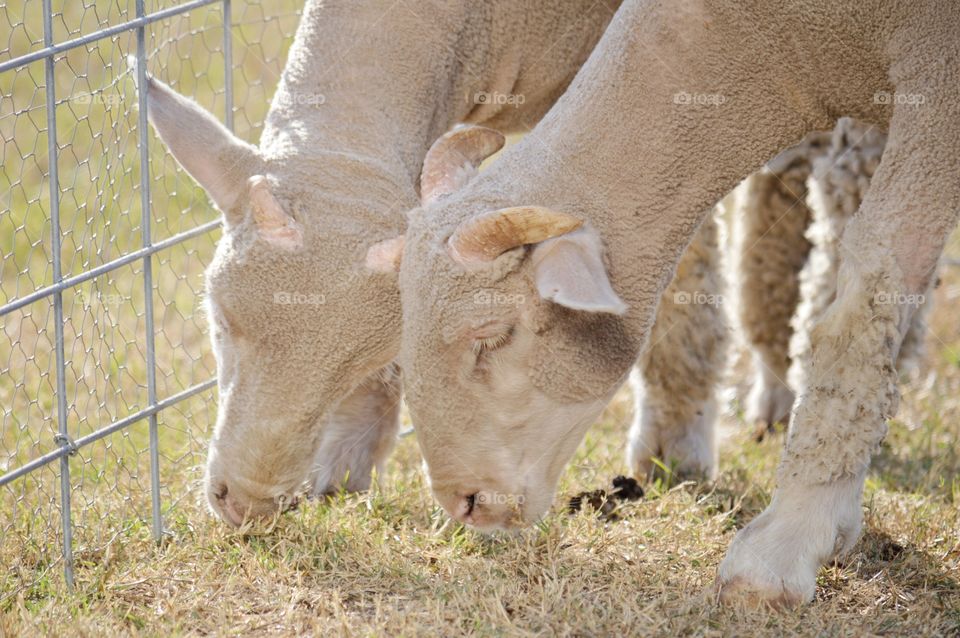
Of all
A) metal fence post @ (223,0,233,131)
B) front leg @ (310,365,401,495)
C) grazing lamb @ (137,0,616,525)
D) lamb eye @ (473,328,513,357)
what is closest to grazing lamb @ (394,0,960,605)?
lamb eye @ (473,328,513,357)

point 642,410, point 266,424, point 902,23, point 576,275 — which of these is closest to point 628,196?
point 576,275

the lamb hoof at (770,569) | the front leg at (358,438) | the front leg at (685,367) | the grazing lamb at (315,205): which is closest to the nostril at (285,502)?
the grazing lamb at (315,205)

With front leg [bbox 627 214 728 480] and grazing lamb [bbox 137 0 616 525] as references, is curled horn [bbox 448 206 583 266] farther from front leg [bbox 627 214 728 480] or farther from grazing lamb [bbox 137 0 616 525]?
front leg [bbox 627 214 728 480]

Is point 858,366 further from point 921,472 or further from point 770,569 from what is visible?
point 921,472

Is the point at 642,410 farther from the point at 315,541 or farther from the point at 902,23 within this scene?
the point at 902,23

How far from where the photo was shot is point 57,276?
3.60 meters

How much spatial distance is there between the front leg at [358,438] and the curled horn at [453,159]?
0.91 meters

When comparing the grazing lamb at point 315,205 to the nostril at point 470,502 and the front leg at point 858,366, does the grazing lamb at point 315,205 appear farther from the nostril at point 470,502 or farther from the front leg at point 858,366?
the front leg at point 858,366

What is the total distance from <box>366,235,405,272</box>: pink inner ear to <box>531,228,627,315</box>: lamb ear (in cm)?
41

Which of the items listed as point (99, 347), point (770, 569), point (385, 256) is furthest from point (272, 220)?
point (99, 347)

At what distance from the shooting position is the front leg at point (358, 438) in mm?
4430

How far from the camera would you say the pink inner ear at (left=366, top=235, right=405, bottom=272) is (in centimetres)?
355

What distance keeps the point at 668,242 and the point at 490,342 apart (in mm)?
584

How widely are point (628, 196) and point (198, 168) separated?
3.89ft
